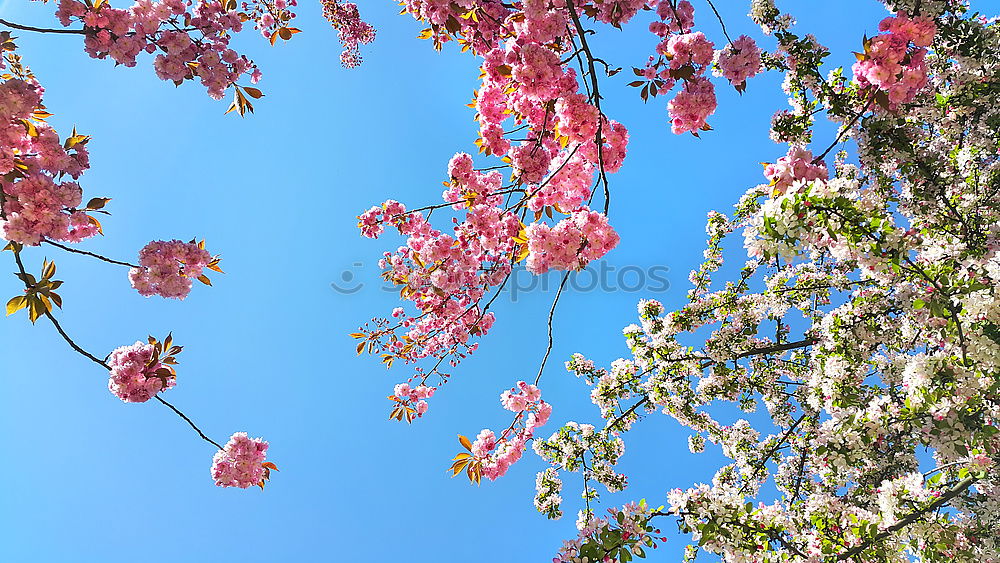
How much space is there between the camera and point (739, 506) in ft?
12.5

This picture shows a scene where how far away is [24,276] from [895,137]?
5.49 m

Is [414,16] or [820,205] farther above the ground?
[414,16]

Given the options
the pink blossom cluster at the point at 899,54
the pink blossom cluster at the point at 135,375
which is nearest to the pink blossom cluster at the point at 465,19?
the pink blossom cluster at the point at 899,54

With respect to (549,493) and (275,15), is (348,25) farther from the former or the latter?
(549,493)

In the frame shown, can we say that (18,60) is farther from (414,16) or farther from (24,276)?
(414,16)

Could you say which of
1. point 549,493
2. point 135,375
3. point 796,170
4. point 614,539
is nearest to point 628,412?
point 549,493

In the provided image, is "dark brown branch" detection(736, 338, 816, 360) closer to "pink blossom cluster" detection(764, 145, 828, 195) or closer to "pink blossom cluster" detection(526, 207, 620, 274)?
"pink blossom cluster" detection(764, 145, 828, 195)

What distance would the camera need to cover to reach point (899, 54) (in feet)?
9.66

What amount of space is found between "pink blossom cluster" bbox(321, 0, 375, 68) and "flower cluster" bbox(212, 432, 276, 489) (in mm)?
5173

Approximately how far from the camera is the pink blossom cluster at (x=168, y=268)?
2729mm

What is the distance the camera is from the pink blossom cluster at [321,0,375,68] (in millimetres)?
5953

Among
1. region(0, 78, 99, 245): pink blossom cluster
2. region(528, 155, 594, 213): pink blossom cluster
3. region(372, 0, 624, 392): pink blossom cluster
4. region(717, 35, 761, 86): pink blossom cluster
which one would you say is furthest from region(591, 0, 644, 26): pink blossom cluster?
region(0, 78, 99, 245): pink blossom cluster

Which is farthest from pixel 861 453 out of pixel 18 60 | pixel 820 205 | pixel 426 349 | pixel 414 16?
pixel 18 60

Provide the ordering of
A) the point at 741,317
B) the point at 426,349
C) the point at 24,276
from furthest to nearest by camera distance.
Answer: the point at 741,317, the point at 426,349, the point at 24,276
